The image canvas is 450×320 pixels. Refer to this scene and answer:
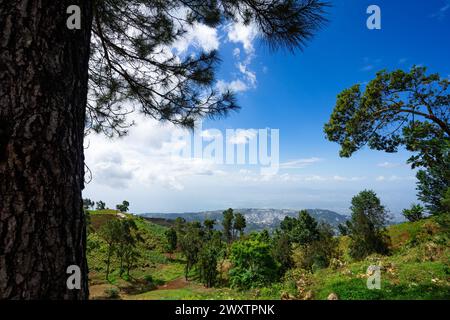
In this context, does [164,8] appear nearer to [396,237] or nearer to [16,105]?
[16,105]

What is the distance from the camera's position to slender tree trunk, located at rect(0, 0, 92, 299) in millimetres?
1260

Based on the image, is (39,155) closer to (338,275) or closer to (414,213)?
(338,275)

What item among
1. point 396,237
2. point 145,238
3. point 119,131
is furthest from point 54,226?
point 145,238

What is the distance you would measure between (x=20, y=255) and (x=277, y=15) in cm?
374

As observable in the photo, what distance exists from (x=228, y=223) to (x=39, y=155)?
65463 millimetres

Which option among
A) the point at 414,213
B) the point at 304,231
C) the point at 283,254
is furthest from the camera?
the point at 304,231

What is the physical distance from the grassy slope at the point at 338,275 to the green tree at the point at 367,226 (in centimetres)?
172

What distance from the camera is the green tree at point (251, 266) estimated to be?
82.2ft

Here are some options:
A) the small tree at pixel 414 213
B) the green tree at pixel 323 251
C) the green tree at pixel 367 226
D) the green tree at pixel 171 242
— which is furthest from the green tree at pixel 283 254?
the green tree at pixel 171 242

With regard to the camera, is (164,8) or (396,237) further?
(396,237)

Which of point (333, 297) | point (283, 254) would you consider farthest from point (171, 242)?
point (333, 297)

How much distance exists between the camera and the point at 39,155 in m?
1.37
